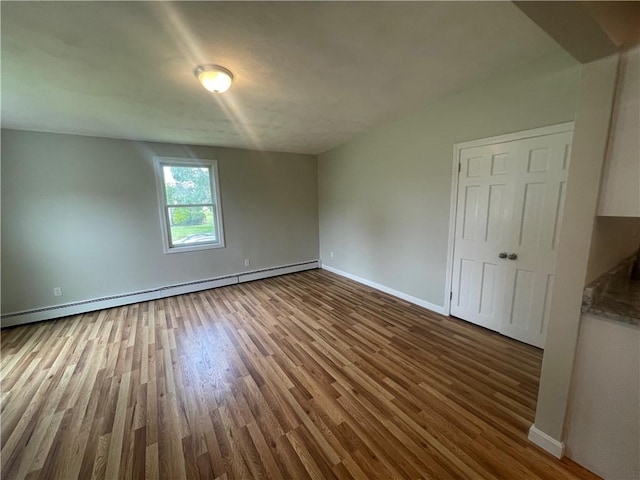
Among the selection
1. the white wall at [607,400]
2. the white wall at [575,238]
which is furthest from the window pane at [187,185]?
the white wall at [607,400]

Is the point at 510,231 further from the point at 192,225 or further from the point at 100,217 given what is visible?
the point at 100,217

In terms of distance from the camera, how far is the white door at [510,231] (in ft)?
7.10

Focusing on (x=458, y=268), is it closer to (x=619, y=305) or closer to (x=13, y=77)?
(x=619, y=305)

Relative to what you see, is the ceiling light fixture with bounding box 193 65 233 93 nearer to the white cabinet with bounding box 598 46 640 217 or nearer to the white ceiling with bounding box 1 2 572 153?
the white ceiling with bounding box 1 2 572 153

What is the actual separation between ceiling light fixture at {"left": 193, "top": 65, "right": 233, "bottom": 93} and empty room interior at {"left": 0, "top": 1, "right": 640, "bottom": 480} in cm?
3

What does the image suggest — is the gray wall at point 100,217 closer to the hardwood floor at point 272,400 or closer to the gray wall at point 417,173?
the hardwood floor at point 272,400

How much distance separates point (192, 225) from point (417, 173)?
3.64 m

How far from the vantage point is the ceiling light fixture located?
6.19ft

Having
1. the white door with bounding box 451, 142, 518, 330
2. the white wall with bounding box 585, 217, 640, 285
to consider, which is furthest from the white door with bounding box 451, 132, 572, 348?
the white wall with bounding box 585, 217, 640, 285

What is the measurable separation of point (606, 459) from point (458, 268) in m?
1.80

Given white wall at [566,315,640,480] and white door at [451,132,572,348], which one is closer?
white wall at [566,315,640,480]

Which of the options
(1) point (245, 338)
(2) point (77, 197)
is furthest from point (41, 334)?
(1) point (245, 338)

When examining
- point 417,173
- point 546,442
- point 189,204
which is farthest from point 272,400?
point 189,204

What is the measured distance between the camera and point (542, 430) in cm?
144
